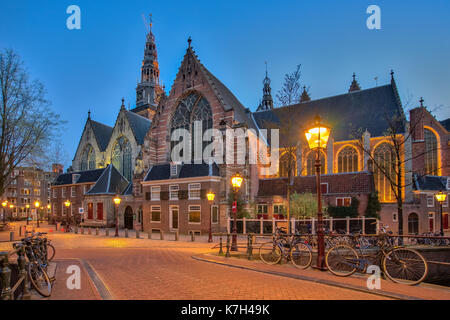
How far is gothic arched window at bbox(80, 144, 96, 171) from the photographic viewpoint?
45.9 metres

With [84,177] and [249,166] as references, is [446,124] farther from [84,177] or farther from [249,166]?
[84,177]

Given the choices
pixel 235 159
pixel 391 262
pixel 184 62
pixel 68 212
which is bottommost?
pixel 68 212

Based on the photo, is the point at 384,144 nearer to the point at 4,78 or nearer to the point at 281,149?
the point at 281,149

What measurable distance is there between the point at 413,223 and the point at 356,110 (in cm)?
1504

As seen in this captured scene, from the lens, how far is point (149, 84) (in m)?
61.5

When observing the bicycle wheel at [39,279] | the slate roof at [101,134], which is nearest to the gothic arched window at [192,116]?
the slate roof at [101,134]

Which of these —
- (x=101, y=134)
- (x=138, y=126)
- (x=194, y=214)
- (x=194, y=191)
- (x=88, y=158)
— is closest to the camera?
(x=194, y=214)

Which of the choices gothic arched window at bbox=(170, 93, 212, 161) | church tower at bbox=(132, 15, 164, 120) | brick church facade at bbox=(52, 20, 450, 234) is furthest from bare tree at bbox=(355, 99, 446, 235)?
church tower at bbox=(132, 15, 164, 120)

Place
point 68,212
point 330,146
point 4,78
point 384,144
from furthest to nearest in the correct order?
point 68,212, point 330,146, point 384,144, point 4,78

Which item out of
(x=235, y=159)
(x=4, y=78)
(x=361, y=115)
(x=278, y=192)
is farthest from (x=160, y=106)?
(x=361, y=115)

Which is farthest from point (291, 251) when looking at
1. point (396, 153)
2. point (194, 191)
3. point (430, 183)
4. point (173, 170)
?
point (430, 183)

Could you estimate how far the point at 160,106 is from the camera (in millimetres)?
31797

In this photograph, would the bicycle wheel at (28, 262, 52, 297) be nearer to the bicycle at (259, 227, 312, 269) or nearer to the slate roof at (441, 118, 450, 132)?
the bicycle at (259, 227, 312, 269)

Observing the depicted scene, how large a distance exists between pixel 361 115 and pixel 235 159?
18689 millimetres
